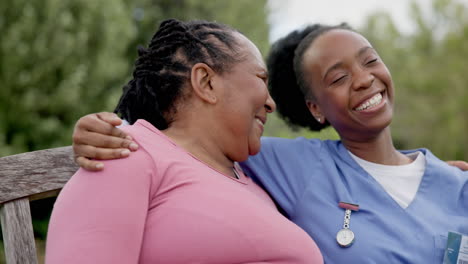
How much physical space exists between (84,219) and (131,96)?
67 cm

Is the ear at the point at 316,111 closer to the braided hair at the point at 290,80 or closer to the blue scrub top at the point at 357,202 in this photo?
the braided hair at the point at 290,80

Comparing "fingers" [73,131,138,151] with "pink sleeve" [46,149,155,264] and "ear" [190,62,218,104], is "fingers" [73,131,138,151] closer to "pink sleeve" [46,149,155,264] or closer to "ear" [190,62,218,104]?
"pink sleeve" [46,149,155,264]

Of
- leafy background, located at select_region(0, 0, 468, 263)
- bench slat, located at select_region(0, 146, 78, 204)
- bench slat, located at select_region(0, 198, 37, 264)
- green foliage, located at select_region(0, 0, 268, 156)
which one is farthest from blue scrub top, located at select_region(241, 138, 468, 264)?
green foliage, located at select_region(0, 0, 268, 156)

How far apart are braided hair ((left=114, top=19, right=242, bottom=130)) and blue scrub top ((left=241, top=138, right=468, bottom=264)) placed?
47 centimetres

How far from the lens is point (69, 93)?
5820mm

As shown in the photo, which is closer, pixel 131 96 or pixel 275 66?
pixel 131 96

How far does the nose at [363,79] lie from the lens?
209 centimetres

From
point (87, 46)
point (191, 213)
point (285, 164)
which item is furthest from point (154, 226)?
point (87, 46)

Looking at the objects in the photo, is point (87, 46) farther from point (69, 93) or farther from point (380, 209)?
point (380, 209)

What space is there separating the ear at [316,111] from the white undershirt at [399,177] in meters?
0.22

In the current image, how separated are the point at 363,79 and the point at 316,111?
32 centimetres

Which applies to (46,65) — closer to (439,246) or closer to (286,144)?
(286,144)

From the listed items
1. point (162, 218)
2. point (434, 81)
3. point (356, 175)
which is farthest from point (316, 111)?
point (434, 81)

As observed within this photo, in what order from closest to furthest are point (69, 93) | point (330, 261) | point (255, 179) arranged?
point (330, 261)
point (255, 179)
point (69, 93)
